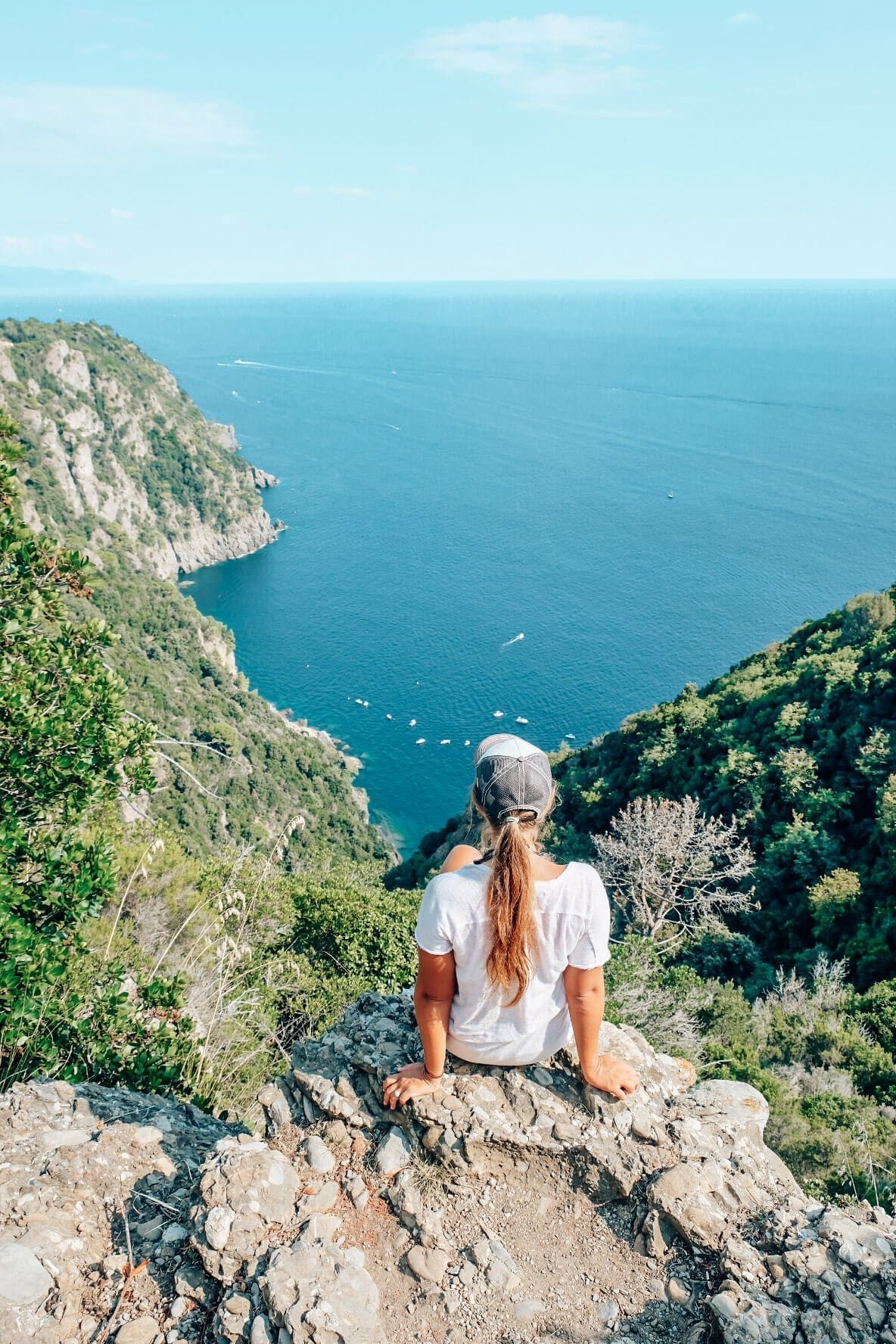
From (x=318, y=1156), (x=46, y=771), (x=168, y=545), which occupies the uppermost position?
(x=46, y=771)

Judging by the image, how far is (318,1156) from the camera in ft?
14.5

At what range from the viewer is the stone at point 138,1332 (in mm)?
3625

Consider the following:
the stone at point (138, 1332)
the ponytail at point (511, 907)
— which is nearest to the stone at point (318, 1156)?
the stone at point (138, 1332)

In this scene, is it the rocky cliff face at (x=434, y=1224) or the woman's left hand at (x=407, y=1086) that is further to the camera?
the woman's left hand at (x=407, y=1086)

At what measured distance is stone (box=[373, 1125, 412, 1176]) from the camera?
14.3ft

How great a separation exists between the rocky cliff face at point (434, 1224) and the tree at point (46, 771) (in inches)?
39.0

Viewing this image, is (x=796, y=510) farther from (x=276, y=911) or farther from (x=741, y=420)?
(x=276, y=911)

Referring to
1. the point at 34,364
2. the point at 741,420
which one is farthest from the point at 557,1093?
the point at 741,420

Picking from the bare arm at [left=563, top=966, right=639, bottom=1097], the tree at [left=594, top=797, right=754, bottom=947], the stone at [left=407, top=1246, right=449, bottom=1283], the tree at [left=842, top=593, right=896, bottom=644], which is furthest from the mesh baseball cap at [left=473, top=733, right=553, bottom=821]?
the tree at [left=842, top=593, right=896, bottom=644]

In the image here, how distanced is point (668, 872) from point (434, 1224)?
62.3 ft

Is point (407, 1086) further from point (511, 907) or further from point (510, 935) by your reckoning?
point (511, 907)

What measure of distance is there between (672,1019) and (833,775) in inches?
661

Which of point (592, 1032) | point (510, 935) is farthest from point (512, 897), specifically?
point (592, 1032)

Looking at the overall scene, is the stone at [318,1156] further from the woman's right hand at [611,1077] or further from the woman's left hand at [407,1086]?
the woman's right hand at [611,1077]
